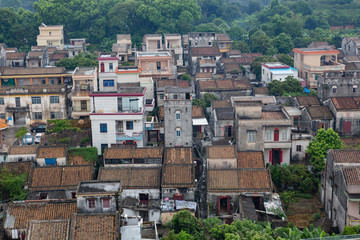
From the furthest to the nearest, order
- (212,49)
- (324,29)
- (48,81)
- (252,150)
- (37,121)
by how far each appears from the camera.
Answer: (324,29) → (212,49) → (48,81) → (37,121) → (252,150)

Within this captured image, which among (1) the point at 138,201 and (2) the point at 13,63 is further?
(2) the point at 13,63

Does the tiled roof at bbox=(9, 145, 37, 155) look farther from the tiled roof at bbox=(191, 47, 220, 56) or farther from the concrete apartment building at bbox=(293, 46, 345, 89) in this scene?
the tiled roof at bbox=(191, 47, 220, 56)

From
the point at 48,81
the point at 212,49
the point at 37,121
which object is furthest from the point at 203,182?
the point at 212,49

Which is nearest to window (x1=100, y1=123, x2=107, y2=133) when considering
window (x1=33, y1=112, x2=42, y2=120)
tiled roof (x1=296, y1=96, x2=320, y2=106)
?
window (x1=33, y1=112, x2=42, y2=120)

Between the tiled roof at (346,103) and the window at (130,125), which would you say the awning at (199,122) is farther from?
the tiled roof at (346,103)

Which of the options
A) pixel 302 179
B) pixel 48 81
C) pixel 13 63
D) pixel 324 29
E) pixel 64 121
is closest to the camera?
pixel 302 179

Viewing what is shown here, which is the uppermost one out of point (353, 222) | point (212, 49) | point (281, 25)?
point (281, 25)

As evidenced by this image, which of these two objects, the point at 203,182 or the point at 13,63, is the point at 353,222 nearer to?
the point at 203,182
